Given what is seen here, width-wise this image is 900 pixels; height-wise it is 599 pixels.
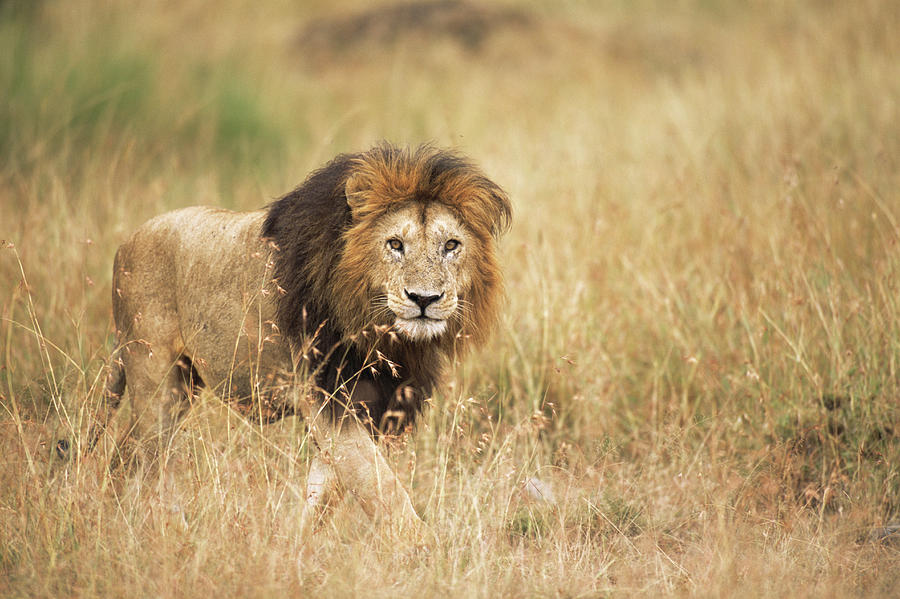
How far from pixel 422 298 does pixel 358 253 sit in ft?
1.15

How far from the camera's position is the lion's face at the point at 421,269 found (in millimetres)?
3490

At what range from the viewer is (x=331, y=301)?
3727 mm

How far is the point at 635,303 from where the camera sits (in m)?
6.31

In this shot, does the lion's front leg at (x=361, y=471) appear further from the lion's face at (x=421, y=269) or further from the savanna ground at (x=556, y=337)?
the lion's face at (x=421, y=269)

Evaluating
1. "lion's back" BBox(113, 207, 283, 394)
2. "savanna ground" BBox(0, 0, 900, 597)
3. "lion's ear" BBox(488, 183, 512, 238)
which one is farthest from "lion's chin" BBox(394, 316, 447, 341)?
"lion's back" BBox(113, 207, 283, 394)

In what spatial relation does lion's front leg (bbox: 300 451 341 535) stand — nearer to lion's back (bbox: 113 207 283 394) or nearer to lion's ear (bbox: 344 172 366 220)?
lion's back (bbox: 113 207 283 394)

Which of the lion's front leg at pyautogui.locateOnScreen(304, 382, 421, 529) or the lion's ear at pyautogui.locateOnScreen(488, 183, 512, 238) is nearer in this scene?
the lion's front leg at pyautogui.locateOnScreen(304, 382, 421, 529)

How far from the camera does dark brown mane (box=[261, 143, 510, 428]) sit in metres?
3.63

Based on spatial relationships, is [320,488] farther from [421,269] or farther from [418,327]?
[421,269]

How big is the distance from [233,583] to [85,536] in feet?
2.07

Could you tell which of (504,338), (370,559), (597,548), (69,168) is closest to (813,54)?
(504,338)

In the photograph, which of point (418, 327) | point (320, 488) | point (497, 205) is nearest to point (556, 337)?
point (497, 205)

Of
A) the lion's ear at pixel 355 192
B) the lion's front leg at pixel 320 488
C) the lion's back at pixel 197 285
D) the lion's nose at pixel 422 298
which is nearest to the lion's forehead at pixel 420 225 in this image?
the lion's ear at pixel 355 192

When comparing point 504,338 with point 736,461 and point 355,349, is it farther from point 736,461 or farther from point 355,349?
point 355,349
